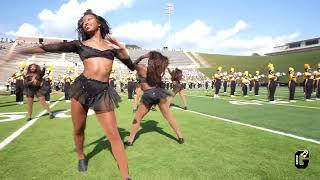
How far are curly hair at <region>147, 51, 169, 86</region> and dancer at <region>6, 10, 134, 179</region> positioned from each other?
1.87 m

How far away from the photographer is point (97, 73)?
14.6 ft

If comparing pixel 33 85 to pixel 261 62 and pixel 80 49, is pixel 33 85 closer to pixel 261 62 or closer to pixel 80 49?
pixel 80 49

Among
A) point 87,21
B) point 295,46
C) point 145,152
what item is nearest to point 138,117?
point 145,152

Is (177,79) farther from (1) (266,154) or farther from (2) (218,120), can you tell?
(1) (266,154)

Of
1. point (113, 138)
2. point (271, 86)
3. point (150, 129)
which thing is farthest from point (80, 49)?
point (271, 86)

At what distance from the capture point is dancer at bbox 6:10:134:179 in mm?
4379

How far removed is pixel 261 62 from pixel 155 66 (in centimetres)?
7862

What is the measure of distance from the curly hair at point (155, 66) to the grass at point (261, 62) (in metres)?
59.6

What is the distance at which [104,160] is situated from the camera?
5.67 metres

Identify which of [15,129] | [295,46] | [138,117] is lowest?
[15,129]

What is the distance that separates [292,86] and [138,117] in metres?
14.7

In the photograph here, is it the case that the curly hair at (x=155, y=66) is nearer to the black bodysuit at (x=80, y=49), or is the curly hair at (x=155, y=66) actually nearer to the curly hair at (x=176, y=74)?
the black bodysuit at (x=80, y=49)

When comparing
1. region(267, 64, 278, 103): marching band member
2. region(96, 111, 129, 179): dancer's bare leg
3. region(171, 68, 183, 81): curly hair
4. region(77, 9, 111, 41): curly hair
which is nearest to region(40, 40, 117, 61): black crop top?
region(77, 9, 111, 41): curly hair

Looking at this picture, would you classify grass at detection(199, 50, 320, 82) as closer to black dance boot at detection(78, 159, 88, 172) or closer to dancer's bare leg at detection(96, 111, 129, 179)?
black dance boot at detection(78, 159, 88, 172)
